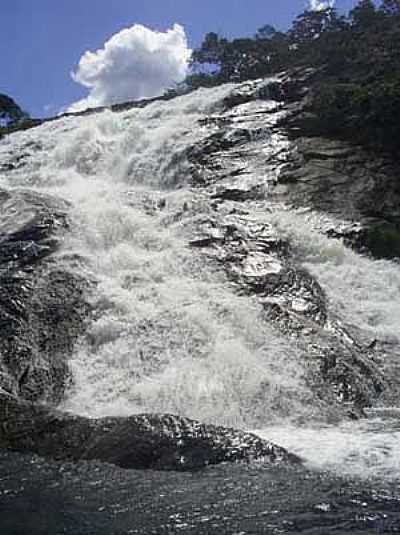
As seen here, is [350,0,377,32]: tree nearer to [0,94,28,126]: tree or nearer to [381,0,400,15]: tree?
[381,0,400,15]: tree

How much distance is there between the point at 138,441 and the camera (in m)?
8.44

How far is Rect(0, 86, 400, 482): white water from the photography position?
1079 cm

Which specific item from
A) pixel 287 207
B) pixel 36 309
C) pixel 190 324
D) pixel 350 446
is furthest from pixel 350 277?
pixel 350 446

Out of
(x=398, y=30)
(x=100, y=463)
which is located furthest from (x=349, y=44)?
(x=100, y=463)

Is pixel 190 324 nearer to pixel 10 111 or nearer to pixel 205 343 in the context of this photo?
pixel 205 343

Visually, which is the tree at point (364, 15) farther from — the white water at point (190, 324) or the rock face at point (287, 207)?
the white water at point (190, 324)

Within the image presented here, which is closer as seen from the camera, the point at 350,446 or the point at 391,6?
the point at 350,446

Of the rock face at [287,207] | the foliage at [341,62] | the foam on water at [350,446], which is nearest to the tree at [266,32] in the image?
the foliage at [341,62]

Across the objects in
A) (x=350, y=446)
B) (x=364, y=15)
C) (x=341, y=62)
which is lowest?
(x=350, y=446)

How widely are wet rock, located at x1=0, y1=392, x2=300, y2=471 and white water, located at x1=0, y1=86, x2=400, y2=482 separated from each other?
967 mm

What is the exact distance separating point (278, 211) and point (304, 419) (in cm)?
1310

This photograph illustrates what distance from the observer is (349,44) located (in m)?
42.7

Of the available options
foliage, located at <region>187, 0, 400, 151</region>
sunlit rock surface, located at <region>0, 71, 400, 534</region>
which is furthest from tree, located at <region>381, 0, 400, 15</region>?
sunlit rock surface, located at <region>0, 71, 400, 534</region>

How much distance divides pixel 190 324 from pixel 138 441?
486 cm
